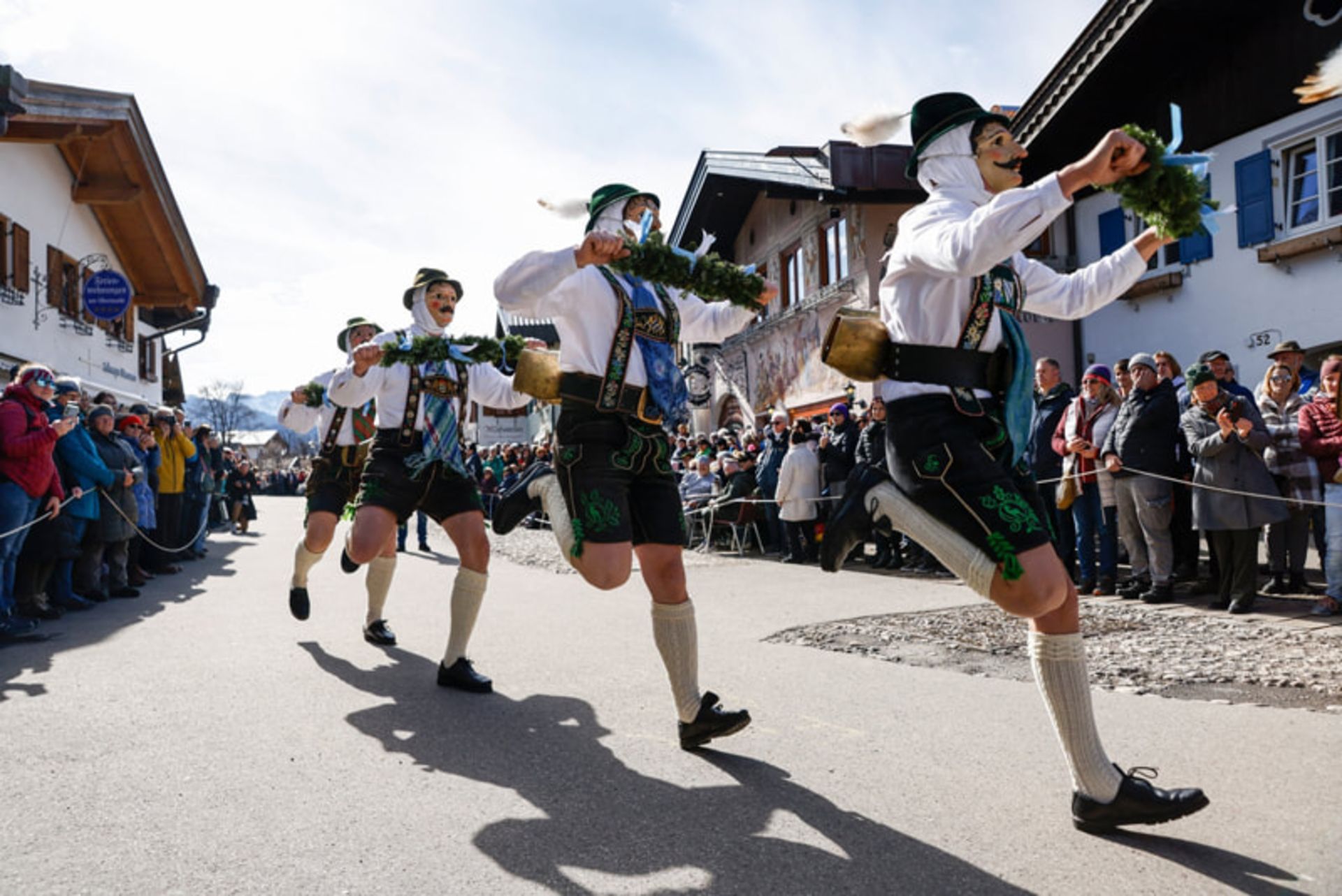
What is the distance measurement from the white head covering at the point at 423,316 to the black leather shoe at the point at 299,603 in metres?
2.26

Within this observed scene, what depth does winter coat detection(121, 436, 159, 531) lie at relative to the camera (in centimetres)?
1136

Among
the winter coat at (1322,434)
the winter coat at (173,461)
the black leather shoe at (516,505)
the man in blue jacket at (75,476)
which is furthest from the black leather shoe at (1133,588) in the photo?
the winter coat at (173,461)

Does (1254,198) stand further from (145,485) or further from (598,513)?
(145,485)

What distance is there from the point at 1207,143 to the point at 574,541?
43.7 feet

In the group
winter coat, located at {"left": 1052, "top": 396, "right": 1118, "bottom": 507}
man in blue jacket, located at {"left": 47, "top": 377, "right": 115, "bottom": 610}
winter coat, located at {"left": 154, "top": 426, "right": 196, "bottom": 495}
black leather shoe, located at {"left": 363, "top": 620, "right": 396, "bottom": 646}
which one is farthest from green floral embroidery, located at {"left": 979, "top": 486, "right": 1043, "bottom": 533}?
winter coat, located at {"left": 154, "top": 426, "right": 196, "bottom": 495}

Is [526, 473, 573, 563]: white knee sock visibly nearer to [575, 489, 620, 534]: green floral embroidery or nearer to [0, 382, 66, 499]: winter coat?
[575, 489, 620, 534]: green floral embroidery

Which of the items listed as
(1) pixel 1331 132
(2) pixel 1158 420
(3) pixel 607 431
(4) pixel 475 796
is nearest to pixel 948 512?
(3) pixel 607 431

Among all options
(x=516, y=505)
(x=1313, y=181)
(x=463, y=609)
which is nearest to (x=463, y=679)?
(x=463, y=609)

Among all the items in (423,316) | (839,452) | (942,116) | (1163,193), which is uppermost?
(942,116)

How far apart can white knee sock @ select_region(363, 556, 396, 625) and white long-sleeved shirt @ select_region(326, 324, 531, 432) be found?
1.15 meters

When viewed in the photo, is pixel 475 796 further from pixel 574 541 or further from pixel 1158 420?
pixel 1158 420

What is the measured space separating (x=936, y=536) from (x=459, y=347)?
10.4 ft

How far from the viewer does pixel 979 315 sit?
10.6 feet

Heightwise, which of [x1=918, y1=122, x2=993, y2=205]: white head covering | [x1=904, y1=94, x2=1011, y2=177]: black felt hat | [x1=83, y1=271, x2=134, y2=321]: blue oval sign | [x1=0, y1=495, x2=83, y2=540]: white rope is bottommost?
[x1=0, y1=495, x2=83, y2=540]: white rope
